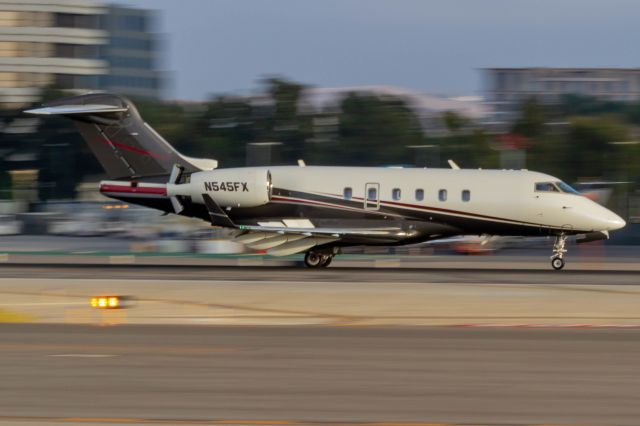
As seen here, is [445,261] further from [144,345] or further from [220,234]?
[144,345]

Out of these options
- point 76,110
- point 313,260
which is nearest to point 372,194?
point 313,260

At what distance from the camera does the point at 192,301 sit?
21.0 meters

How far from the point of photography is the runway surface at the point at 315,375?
34.4 feet

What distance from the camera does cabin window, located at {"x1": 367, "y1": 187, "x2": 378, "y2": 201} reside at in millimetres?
29922

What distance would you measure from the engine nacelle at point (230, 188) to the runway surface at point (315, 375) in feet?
43.3

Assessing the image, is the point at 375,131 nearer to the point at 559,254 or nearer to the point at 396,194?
the point at 559,254

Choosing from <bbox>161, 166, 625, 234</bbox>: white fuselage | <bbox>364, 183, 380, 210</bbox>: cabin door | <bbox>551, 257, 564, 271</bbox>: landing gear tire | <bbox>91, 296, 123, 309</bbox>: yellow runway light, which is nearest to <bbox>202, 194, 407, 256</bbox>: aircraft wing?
<bbox>161, 166, 625, 234</bbox>: white fuselage

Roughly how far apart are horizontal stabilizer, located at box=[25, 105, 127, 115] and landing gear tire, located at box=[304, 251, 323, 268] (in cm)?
664

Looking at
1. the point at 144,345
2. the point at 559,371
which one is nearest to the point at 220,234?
the point at 144,345

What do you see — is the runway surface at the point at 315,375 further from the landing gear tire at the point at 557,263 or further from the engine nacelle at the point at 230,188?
the landing gear tire at the point at 557,263

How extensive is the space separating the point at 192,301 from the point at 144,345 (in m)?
6.28

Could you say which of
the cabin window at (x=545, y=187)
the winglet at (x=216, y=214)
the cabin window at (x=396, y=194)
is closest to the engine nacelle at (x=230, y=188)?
the winglet at (x=216, y=214)

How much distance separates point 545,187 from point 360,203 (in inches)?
201

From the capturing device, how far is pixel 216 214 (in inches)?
1162
